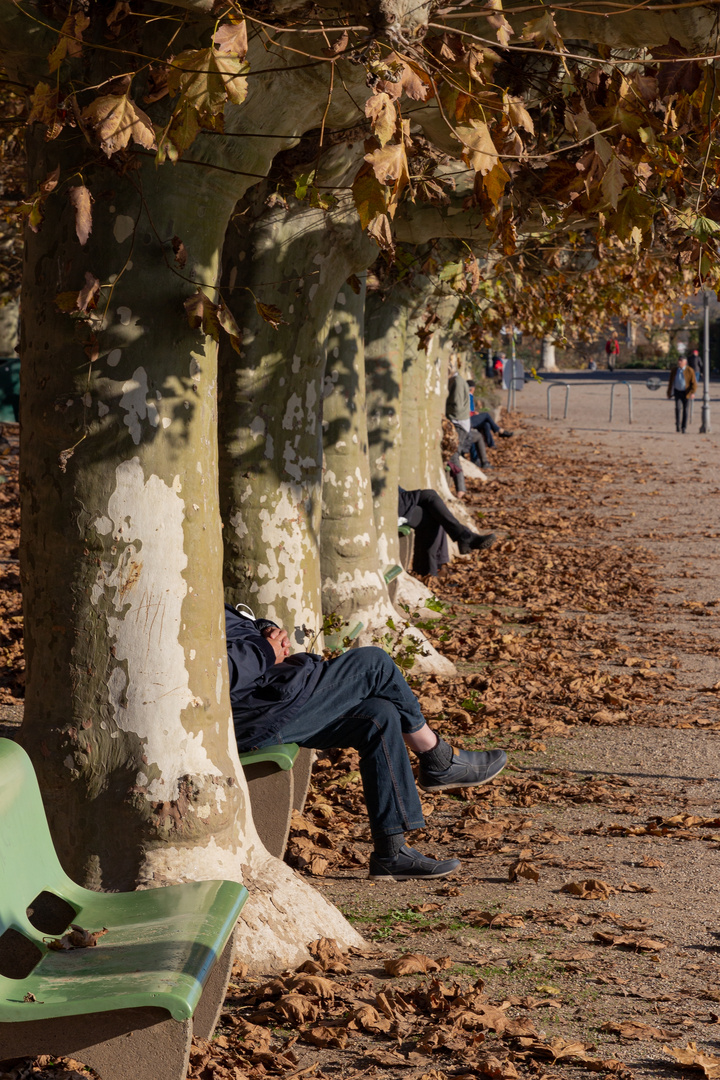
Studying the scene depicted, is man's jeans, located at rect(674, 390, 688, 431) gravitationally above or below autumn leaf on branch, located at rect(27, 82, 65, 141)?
below

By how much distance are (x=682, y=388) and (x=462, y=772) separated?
86.7 feet

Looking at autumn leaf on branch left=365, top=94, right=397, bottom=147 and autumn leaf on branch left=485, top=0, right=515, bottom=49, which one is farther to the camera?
autumn leaf on branch left=485, top=0, right=515, bottom=49

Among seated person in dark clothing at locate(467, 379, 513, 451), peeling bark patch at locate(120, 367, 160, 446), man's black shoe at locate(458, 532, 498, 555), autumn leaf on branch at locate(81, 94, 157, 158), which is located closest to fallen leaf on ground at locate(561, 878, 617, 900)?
peeling bark patch at locate(120, 367, 160, 446)

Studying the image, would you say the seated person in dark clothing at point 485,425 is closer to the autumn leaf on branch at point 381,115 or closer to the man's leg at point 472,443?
the man's leg at point 472,443

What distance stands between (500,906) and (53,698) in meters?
1.91

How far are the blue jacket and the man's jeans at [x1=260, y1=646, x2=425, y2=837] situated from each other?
5cm

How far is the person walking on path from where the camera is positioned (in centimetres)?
2949

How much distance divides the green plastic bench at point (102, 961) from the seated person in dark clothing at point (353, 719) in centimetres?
118

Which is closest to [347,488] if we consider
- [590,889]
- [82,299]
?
[590,889]

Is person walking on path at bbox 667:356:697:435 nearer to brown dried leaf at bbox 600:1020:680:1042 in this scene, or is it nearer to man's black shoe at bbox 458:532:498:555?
man's black shoe at bbox 458:532:498:555

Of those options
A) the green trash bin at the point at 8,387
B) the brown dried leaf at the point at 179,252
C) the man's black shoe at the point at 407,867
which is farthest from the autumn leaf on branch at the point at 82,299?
the green trash bin at the point at 8,387

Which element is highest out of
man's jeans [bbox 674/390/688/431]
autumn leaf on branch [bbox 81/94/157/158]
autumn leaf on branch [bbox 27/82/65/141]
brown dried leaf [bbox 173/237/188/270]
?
autumn leaf on branch [bbox 27/82/65/141]

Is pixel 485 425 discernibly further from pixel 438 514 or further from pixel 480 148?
pixel 480 148

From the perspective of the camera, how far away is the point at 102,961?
2895 mm
